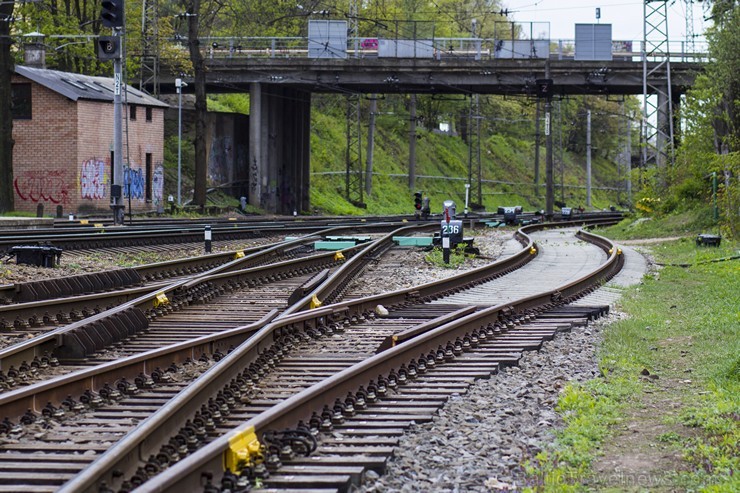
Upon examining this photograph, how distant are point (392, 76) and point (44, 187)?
1773 centimetres

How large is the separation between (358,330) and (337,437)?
5.96 meters

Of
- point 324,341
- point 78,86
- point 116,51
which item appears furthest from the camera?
point 78,86

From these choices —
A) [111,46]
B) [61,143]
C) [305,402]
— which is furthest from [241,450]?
[61,143]

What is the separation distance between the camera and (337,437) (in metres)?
7.89

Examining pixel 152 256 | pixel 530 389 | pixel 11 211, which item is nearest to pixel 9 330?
pixel 530 389

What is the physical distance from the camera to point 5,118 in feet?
132

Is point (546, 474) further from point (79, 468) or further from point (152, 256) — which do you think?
point (152, 256)

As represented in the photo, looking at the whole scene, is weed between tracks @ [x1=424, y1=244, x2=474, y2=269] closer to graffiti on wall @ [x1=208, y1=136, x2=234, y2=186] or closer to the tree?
the tree

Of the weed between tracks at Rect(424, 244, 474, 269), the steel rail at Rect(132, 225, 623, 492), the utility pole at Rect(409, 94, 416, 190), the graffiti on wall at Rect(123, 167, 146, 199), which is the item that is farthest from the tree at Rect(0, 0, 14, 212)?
the utility pole at Rect(409, 94, 416, 190)

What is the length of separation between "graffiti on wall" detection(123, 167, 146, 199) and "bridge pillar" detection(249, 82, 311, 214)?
8513 mm

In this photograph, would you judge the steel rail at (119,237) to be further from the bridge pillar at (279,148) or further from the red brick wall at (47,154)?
the bridge pillar at (279,148)

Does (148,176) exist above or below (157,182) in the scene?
above

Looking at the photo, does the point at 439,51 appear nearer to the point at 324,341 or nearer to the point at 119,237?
the point at 119,237

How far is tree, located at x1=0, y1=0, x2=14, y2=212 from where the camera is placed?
130 feet
